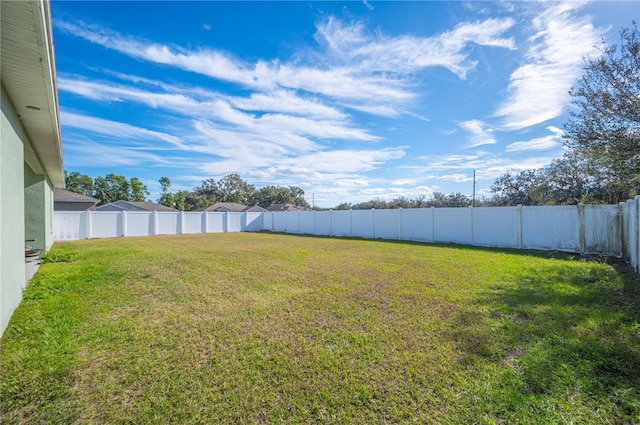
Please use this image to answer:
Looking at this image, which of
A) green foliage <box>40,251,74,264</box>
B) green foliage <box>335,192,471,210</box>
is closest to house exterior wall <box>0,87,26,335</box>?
green foliage <box>40,251,74,264</box>

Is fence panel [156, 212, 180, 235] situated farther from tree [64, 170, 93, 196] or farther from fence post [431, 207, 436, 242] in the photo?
tree [64, 170, 93, 196]

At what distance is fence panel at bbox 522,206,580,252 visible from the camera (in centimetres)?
871

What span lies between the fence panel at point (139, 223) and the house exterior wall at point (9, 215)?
48.1ft

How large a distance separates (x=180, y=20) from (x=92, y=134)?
13107 millimetres

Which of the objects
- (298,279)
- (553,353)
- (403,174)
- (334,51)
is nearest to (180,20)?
(334,51)

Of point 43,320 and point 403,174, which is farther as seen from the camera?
point 403,174

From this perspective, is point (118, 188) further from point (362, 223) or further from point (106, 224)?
point (362, 223)

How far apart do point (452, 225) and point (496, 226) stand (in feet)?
5.68

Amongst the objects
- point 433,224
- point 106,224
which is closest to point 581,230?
point 433,224

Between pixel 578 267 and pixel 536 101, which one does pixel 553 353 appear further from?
pixel 536 101

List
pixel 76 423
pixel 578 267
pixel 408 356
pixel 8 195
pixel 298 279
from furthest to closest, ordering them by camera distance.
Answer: pixel 578 267, pixel 298 279, pixel 8 195, pixel 408 356, pixel 76 423

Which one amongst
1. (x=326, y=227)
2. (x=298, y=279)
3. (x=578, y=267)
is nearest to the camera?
(x=298, y=279)

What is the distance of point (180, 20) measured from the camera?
24.9 ft

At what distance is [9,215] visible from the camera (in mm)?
3463
